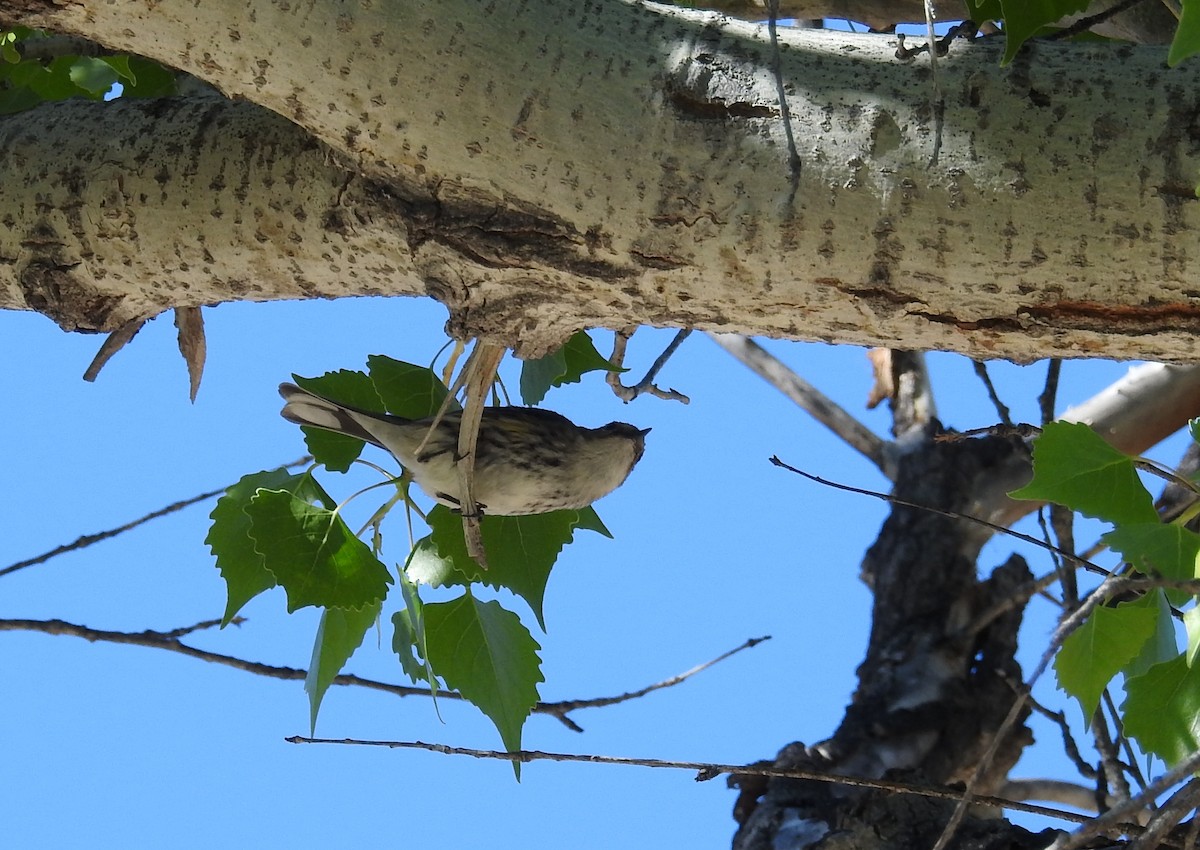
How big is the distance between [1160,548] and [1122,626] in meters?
0.15

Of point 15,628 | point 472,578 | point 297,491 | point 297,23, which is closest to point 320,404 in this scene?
point 297,491

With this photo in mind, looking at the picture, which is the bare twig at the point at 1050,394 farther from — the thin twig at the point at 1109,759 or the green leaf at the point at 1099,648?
the green leaf at the point at 1099,648

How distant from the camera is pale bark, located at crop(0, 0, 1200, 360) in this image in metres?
1.01

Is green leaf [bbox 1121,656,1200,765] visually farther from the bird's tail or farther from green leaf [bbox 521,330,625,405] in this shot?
the bird's tail

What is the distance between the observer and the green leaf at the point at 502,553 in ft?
5.28

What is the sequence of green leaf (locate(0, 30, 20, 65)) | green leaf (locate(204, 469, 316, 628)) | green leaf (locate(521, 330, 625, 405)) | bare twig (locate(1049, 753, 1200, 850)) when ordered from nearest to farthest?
bare twig (locate(1049, 753, 1200, 850)), green leaf (locate(204, 469, 316, 628)), green leaf (locate(0, 30, 20, 65)), green leaf (locate(521, 330, 625, 405))

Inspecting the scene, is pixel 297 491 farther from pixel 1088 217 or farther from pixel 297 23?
pixel 1088 217

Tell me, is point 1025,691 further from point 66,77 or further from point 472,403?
point 66,77

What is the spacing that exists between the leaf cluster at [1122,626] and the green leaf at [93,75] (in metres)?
1.52

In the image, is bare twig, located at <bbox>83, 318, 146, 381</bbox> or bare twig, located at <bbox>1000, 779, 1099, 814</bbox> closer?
bare twig, located at <bbox>83, 318, 146, 381</bbox>

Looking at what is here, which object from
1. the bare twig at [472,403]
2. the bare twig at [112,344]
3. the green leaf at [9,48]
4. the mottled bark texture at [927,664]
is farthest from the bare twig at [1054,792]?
the green leaf at [9,48]

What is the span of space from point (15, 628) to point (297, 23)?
1192 millimetres

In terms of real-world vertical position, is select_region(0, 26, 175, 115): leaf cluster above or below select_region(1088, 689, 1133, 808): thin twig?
above

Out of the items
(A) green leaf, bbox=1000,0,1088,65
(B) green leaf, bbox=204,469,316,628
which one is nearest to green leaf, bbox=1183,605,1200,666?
(A) green leaf, bbox=1000,0,1088,65
